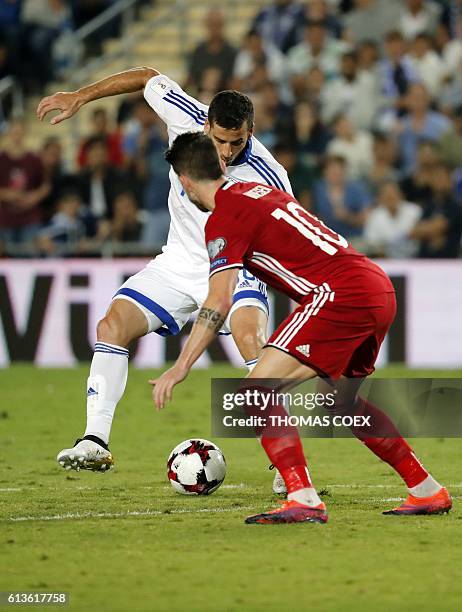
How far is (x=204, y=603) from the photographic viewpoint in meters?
5.03

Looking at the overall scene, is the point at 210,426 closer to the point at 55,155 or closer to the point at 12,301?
the point at 12,301

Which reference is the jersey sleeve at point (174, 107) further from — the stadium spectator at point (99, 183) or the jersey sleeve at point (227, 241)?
the stadium spectator at point (99, 183)

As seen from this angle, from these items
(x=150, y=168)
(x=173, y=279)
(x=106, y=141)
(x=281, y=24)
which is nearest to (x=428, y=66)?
(x=281, y=24)

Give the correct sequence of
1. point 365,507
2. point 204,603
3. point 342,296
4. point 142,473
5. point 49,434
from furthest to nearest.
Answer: point 49,434 < point 142,473 < point 365,507 < point 342,296 < point 204,603

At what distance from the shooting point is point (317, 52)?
59.0ft

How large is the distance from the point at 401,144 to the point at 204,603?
12.8 m

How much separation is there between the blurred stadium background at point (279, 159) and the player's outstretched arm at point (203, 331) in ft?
27.9

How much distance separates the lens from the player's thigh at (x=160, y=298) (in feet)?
26.9

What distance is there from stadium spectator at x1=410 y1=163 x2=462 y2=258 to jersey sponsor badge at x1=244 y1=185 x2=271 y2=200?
29.0 ft

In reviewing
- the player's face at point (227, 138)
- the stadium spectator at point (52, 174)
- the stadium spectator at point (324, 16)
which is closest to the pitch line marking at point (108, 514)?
the player's face at point (227, 138)

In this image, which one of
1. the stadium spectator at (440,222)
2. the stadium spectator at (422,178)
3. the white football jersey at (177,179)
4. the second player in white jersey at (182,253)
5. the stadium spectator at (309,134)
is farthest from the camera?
the stadium spectator at (309,134)

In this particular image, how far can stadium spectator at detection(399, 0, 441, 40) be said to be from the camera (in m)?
18.1

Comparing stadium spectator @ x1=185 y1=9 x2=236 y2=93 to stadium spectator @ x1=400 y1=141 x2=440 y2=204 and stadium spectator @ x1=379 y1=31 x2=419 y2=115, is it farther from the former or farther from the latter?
stadium spectator @ x1=400 y1=141 x2=440 y2=204

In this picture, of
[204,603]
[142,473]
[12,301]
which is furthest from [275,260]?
[12,301]
